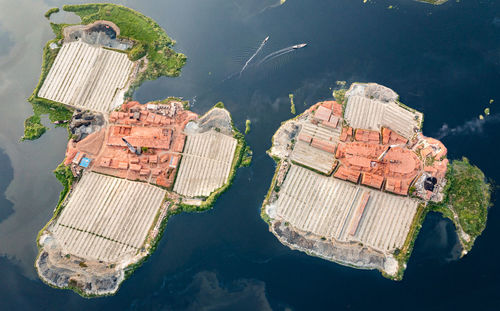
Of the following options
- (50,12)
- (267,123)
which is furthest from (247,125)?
(50,12)

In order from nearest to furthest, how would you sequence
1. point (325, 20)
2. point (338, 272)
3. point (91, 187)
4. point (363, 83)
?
point (338, 272)
point (91, 187)
point (363, 83)
point (325, 20)

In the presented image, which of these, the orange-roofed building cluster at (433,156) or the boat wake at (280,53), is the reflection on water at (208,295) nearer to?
the orange-roofed building cluster at (433,156)

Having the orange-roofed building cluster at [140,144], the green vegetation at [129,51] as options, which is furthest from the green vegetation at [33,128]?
the orange-roofed building cluster at [140,144]

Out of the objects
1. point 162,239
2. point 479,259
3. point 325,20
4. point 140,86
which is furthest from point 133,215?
point 479,259

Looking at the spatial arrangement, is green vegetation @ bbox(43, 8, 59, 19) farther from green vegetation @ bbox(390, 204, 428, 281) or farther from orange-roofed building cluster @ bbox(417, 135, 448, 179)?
green vegetation @ bbox(390, 204, 428, 281)

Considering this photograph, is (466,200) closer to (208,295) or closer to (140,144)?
(208,295)

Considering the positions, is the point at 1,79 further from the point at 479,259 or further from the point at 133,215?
the point at 479,259

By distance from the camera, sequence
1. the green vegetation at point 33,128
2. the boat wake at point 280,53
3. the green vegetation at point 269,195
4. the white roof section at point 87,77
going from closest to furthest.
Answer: the green vegetation at point 269,195 < the green vegetation at point 33,128 < the white roof section at point 87,77 < the boat wake at point 280,53
